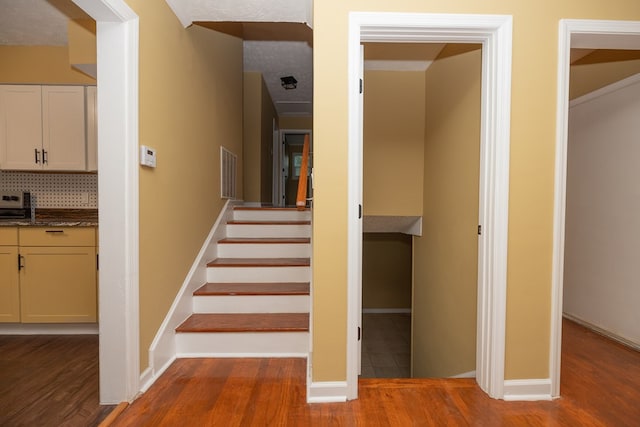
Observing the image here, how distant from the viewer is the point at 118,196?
1.71 metres

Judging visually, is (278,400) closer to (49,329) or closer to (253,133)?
(49,329)

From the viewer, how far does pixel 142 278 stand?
1881mm

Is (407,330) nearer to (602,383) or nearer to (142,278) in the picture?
(602,383)

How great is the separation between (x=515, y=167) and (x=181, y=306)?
2322 mm

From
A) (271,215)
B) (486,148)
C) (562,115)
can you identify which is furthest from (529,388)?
(271,215)

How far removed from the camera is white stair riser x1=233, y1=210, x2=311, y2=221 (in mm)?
3852

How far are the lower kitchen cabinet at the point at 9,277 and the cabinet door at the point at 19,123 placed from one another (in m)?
0.72

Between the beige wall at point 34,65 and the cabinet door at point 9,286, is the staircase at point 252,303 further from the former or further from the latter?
the beige wall at point 34,65

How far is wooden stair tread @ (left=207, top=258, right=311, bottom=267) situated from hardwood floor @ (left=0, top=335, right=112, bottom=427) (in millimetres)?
1116

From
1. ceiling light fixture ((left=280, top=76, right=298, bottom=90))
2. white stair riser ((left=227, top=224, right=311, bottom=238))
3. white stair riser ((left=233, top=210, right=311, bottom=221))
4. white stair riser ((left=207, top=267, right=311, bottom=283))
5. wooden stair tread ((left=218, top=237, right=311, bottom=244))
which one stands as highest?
ceiling light fixture ((left=280, top=76, right=298, bottom=90))

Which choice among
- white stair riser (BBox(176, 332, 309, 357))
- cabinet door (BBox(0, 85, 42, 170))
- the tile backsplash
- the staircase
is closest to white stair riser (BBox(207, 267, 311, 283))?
the staircase

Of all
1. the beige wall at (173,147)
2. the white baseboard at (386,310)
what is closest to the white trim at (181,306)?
the beige wall at (173,147)

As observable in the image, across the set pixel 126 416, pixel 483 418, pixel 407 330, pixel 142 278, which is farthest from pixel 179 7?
pixel 407 330

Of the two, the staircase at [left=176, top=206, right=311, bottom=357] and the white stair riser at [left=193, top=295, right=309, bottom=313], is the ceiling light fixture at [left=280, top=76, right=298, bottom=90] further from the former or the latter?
the white stair riser at [left=193, top=295, right=309, bottom=313]
